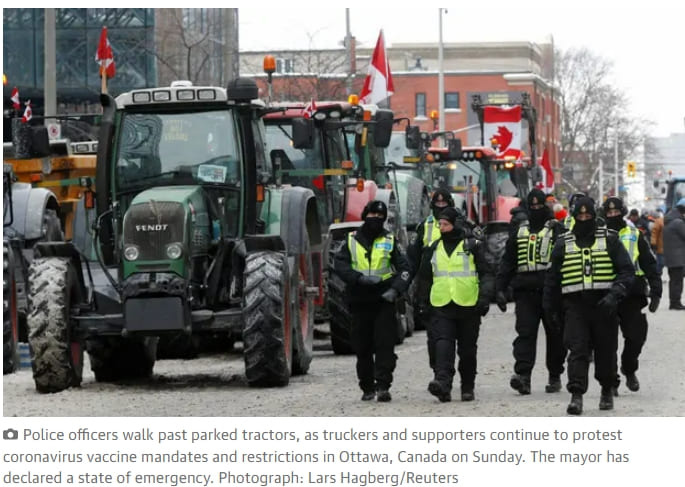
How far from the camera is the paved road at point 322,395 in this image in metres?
12.8

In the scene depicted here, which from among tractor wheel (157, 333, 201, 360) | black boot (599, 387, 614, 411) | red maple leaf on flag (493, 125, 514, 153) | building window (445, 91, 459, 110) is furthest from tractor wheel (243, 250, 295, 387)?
building window (445, 91, 459, 110)

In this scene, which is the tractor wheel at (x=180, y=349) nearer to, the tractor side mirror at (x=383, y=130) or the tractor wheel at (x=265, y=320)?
the tractor side mirror at (x=383, y=130)

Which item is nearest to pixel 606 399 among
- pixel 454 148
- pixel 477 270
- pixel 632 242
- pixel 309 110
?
pixel 477 270

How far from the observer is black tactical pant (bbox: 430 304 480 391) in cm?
1352

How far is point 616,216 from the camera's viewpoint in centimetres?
1434

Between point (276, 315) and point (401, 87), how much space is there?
3267 inches

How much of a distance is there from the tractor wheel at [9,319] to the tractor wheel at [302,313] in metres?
2.81

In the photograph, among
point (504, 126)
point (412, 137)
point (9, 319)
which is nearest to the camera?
point (9, 319)

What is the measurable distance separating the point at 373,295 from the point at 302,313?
271 centimetres

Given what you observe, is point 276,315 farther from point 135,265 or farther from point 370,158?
point 370,158

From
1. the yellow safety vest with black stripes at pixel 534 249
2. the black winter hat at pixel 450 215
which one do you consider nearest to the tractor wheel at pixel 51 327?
the black winter hat at pixel 450 215

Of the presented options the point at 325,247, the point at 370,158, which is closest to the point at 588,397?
the point at 325,247

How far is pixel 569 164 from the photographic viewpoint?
106312mm

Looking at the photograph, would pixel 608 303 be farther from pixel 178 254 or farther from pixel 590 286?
pixel 178 254
